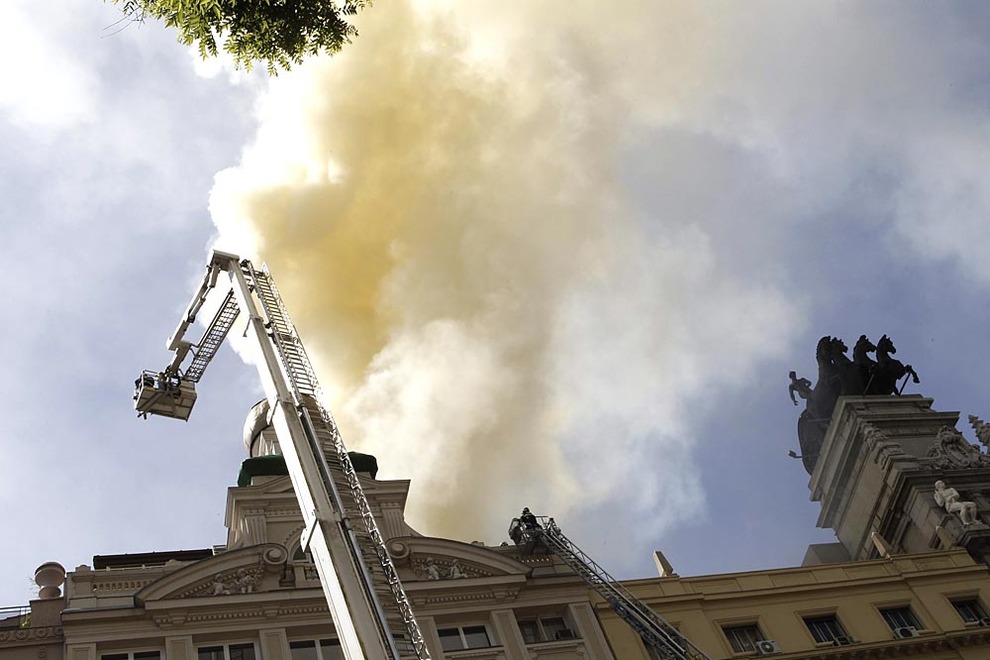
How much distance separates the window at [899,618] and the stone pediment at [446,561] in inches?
514

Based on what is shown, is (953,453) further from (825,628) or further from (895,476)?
(825,628)

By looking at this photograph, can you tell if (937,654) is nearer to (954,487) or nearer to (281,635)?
(954,487)

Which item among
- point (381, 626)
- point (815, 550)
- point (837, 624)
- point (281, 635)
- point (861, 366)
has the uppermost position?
point (861, 366)

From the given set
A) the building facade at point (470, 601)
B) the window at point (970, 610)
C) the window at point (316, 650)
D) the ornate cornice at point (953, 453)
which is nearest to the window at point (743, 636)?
the building facade at point (470, 601)

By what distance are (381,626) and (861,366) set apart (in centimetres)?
4727

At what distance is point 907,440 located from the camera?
181ft

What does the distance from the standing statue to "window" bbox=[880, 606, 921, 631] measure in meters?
6.53

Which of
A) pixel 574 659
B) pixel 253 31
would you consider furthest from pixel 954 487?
pixel 253 31

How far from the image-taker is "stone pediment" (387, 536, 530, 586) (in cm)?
3669

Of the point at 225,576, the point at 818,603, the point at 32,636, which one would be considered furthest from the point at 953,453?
the point at 32,636

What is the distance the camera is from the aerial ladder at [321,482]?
21.2m

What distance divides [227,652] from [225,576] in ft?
8.06

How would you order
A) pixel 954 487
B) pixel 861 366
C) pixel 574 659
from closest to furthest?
pixel 574 659
pixel 954 487
pixel 861 366

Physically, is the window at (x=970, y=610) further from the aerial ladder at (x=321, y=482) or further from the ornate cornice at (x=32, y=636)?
the ornate cornice at (x=32, y=636)
